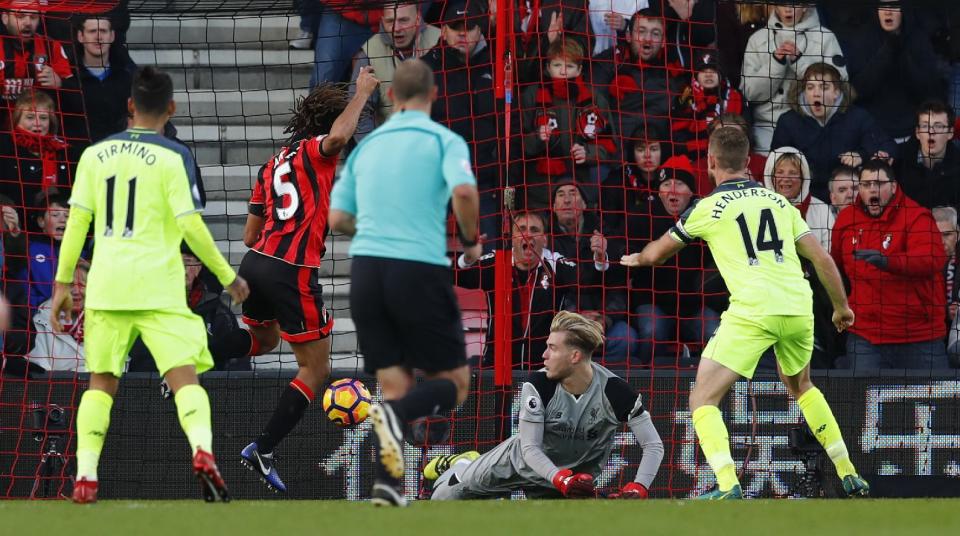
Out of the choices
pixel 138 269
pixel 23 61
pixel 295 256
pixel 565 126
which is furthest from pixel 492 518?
pixel 23 61

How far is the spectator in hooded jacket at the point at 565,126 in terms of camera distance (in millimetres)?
10750

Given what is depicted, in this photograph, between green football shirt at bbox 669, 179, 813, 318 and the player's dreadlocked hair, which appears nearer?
green football shirt at bbox 669, 179, 813, 318

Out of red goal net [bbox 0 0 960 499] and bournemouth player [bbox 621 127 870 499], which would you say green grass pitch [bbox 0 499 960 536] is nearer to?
bournemouth player [bbox 621 127 870 499]

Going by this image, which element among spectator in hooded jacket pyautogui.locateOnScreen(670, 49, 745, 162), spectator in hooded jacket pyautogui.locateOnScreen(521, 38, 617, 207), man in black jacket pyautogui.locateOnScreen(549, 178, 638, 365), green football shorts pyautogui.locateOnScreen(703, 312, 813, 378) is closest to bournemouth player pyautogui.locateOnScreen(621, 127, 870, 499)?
green football shorts pyautogui.locateOnScreen(703, 312, 813, 378)

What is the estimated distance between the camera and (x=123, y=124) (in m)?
11.3

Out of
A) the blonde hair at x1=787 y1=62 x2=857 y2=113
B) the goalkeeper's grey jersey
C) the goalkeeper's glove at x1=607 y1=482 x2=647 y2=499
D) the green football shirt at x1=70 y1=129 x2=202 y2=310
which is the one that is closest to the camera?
the green football shirt at x1=70 y1=129 x2=202 y2=310

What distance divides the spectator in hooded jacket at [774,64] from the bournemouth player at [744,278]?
155 inches

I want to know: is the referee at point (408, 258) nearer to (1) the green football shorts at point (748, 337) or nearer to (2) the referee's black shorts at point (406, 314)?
(2) the referee's black shorts at point (406, 314)

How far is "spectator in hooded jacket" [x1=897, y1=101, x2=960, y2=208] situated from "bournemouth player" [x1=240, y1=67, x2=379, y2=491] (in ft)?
15.8

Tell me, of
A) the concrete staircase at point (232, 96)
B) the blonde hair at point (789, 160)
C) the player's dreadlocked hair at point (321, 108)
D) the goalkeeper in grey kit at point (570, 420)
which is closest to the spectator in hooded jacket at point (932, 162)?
the blonde hair at point (789, 160)

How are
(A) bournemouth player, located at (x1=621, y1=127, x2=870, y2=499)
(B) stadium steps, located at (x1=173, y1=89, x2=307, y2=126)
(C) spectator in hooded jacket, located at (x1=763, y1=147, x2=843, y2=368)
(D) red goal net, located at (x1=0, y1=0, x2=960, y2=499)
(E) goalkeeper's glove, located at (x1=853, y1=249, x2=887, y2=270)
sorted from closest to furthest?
(A) bournemouth player, located at (x1=621, y1=127, x2=870, y2=499), (D) red goal net, located at (x1=0, y1=0, x2=960, y2=499), (E) goalkeeper's glove, located at (x1=853, y1=249, x2=887, y2=270), (C) spectator in hooded jacket, located at (x1=763, y1=147, x2=843, y2=368), (B) stadium steps, located at (x1=173, y1=89, x2=307, y2=126)

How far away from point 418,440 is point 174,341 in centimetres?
336

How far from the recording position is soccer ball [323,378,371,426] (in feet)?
Result: 27.6

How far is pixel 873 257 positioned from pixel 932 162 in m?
1.29
